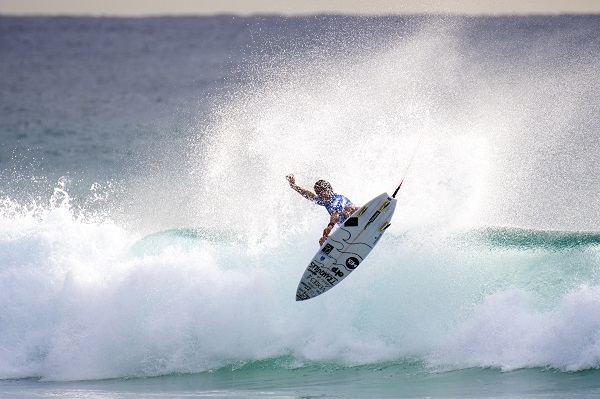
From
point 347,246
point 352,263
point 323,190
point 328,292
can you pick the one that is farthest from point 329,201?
point 328,292

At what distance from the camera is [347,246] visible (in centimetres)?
1339

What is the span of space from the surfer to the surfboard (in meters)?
0.12

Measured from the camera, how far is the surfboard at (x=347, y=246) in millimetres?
13297

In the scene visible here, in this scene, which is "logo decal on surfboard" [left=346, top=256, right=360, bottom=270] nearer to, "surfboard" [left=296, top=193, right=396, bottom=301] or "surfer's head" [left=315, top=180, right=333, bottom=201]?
"surfboard" [left=296, top=193, right=396, bottom=301]

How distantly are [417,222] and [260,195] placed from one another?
332 centimetres

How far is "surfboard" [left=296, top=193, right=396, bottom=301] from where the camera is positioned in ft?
43.6

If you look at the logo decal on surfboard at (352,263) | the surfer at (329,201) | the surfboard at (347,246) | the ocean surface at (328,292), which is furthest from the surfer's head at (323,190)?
the ocean surface at (328,292)

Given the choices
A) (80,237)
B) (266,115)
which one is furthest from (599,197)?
(80,237)

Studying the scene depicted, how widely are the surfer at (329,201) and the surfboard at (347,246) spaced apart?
0.40ft

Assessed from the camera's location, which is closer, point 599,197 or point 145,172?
point 599,197

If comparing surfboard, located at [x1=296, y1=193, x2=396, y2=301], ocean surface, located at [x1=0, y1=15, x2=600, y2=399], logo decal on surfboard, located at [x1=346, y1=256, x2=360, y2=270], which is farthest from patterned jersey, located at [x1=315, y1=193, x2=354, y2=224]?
ocean surface, located at [x1=0, y1=15, x2=600, y2=399]

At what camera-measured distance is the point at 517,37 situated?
2053 inches

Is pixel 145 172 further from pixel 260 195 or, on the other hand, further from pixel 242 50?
pixel 242 50

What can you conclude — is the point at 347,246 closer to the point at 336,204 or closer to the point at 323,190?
the point at 336,204
